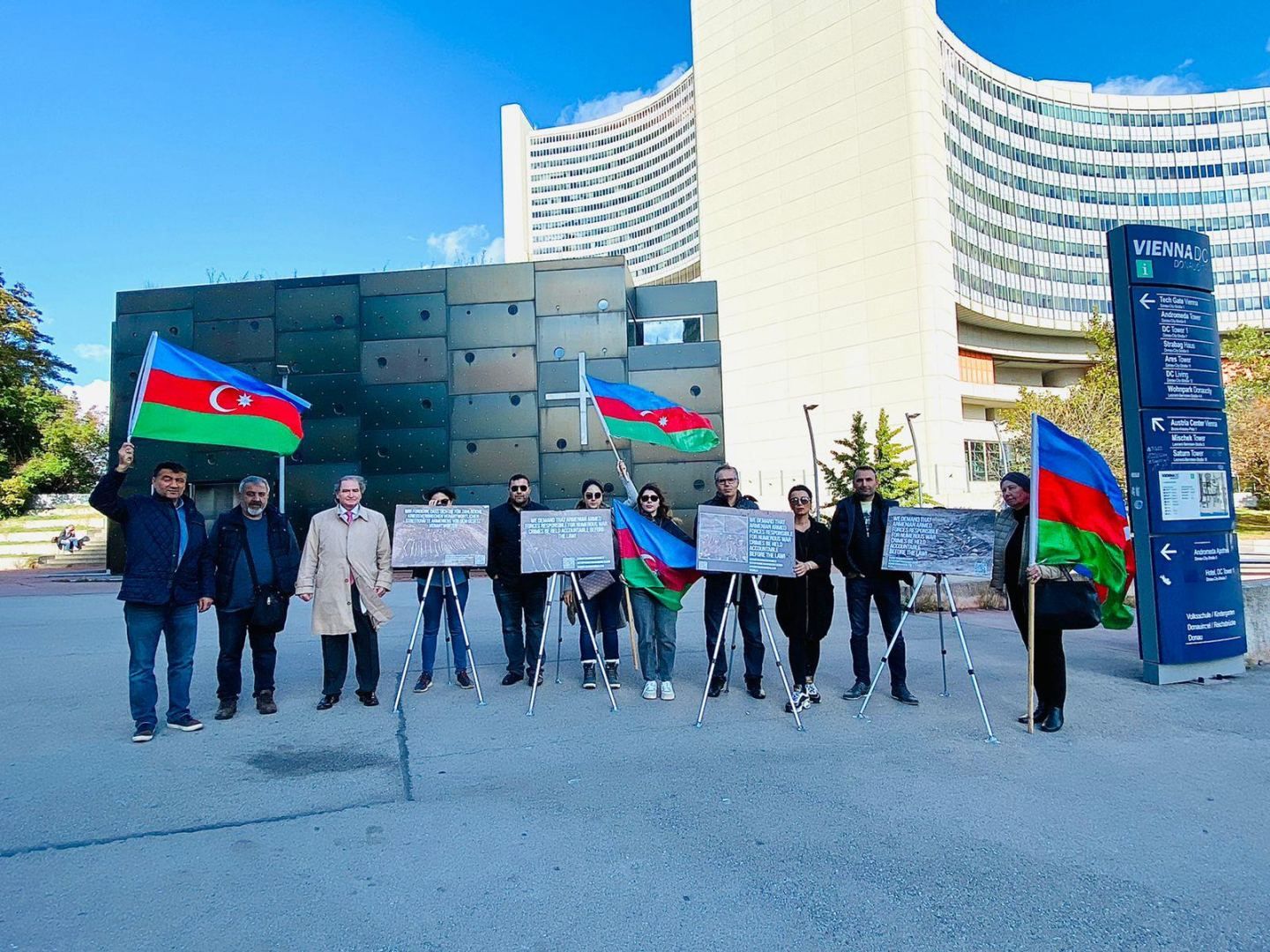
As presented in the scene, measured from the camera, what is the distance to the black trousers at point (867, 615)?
21.2 feet

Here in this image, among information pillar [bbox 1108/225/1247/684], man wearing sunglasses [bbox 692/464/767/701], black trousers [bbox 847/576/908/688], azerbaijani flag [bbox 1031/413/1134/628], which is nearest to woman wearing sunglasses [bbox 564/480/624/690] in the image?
man wearing sunglasses [bbox 692/464/767/701]

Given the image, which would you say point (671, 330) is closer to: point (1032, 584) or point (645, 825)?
point (1032, 584)

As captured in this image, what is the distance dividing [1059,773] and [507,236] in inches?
5260

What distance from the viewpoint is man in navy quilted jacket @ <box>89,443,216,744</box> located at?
5.67 meters

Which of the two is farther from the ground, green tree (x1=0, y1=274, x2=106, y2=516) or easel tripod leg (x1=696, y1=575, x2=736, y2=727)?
green tree (x1=0, y1=274, x2=106, y2=516)

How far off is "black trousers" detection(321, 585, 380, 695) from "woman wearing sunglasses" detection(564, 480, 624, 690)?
1848 millimetres

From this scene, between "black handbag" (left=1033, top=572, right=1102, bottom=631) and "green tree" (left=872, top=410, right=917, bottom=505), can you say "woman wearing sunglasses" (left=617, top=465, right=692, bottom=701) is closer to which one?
"black handbag" (left=1033, top=572, right=1102, bottom=631)

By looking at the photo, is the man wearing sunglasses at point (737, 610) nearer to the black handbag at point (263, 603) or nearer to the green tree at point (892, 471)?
the black handbag at point (263, 603)

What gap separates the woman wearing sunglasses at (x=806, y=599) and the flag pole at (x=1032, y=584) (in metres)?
1.57

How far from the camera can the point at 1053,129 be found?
67.2 meters

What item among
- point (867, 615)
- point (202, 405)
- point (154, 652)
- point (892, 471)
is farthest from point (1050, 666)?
point (892, 471)

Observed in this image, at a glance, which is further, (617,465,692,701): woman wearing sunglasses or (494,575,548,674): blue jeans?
(494,575,548,674): blue jeans

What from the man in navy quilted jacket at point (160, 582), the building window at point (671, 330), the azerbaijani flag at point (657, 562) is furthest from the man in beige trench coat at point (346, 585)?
the building window at point (671, 330)

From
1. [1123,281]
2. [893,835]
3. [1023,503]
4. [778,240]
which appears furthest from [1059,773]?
[778,240]
